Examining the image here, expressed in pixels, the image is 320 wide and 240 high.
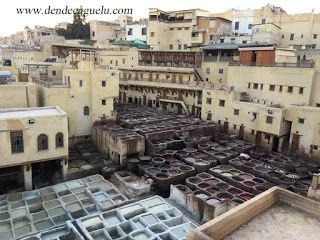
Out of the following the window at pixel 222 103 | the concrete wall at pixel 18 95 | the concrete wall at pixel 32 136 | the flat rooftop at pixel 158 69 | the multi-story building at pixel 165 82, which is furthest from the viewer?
the flat rooftop at pixel 158 69

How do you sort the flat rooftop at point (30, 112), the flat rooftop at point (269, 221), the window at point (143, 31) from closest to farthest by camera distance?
the flat rooftop at point (269, 221)
the flat rooftop at point (30, 112)
the window at point (143, 31)

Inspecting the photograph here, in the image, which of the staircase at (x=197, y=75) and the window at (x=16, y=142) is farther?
the staircase at (x=197, y=75)

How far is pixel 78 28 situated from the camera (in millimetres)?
77625

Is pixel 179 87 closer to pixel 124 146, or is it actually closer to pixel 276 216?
pixel 124 146

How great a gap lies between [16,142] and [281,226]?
20411mm

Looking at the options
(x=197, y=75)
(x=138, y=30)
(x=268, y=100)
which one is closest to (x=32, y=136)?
(x=268, y=100)

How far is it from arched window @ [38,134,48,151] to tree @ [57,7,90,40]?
59682 mm

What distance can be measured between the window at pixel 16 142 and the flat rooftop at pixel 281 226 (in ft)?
64.1

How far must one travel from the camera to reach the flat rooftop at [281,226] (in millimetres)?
8406

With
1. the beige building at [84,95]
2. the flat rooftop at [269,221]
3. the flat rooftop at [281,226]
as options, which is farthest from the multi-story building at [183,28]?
the flat rooftop at [281,226]

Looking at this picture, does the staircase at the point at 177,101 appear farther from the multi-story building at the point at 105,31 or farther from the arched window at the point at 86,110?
the multi-story building at the point at 105,31

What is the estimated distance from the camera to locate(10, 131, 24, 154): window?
22453 mm

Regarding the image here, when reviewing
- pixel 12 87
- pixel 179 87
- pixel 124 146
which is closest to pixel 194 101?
pixel 179 87

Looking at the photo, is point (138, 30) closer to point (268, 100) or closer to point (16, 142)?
point (268, 100)
